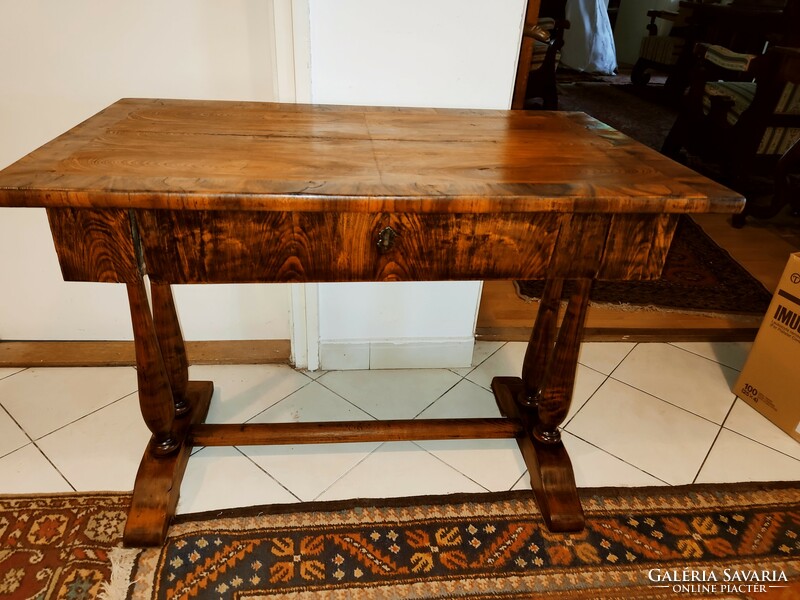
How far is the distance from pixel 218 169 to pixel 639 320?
175 centimetres

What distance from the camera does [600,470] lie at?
1.43m

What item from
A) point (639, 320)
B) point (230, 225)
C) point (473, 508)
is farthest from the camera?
point (639, 320)

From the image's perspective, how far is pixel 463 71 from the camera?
140 centimetres

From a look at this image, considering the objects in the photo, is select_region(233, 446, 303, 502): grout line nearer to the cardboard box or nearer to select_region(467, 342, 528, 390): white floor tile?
select_region(467, 342, 528, 390): white floor tile

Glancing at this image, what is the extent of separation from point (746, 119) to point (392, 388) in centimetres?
250

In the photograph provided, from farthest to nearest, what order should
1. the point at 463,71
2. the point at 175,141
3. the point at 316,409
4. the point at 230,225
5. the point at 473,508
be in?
1. the point at 316,409
2. the point at 463,71
3. the point at 473,508
4. the point at 175,141
5. the point at 230,225

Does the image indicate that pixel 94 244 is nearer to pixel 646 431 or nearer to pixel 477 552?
pixel 477 552

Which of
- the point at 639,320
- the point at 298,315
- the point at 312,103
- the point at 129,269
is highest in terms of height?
the point at 312,103

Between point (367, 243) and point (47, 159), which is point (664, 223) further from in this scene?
point (47, 159)

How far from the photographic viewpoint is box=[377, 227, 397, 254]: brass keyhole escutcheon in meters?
0.91

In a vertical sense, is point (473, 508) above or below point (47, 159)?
below

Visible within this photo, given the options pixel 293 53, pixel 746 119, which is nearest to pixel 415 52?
pixel 293 53

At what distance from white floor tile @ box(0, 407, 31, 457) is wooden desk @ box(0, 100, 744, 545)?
42 cm

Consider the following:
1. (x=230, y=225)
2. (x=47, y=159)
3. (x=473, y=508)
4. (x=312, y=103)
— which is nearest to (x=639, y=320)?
(x=473, y=508)
